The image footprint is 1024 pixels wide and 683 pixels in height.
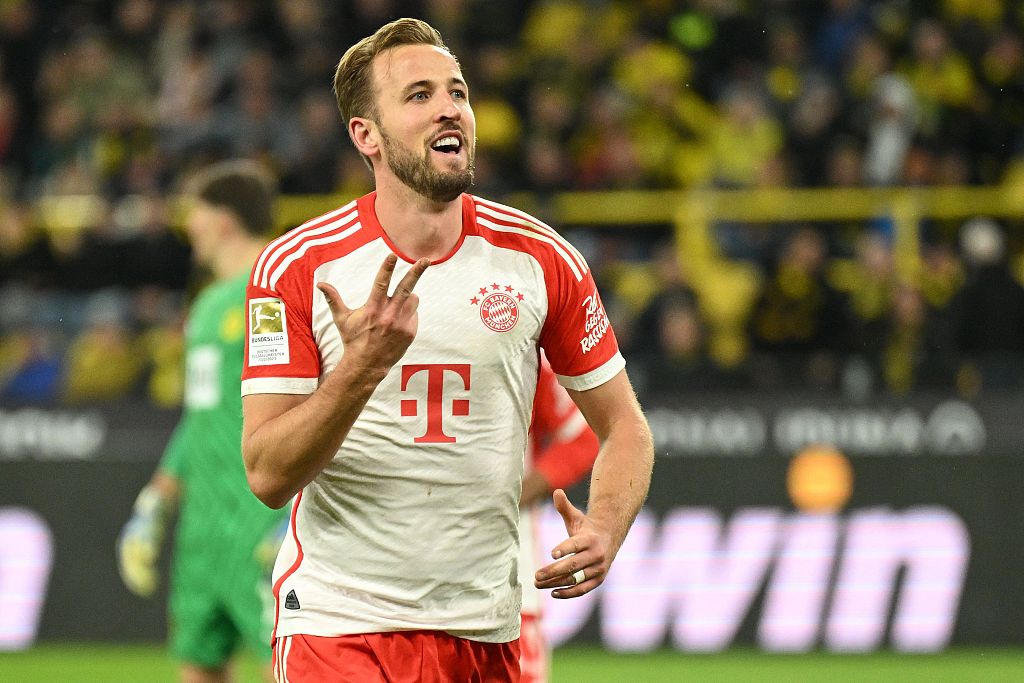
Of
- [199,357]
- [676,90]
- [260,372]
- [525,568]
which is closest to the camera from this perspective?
[260,372]

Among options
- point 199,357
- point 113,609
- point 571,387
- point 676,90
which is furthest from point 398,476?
point 676,90

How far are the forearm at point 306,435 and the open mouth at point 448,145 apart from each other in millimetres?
657

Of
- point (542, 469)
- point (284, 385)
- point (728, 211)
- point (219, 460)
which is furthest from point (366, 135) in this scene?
point (728, 211)

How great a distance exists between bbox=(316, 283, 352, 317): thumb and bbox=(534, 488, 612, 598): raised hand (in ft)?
2.04

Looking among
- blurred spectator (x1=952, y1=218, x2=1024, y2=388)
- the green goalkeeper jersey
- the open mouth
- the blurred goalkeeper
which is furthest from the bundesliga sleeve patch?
blurred spectator (x1=952, y1=218, x2=1024, y2=388)

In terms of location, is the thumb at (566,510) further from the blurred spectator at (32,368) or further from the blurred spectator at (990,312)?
the blurred spectator at (32,368)

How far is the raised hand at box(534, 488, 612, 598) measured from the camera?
12.1ft

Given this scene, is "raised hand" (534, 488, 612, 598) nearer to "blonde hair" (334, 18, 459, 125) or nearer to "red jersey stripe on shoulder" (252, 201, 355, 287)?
"red jersey stripe on shoulder" (252, 201, 355, 287)

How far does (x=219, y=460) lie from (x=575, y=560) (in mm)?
2995

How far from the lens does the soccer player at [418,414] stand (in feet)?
12.9

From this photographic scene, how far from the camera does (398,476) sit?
12.9 ft

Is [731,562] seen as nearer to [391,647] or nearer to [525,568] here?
[525,568]

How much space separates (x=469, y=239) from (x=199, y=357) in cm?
269

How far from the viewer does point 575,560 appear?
12.2 feet
